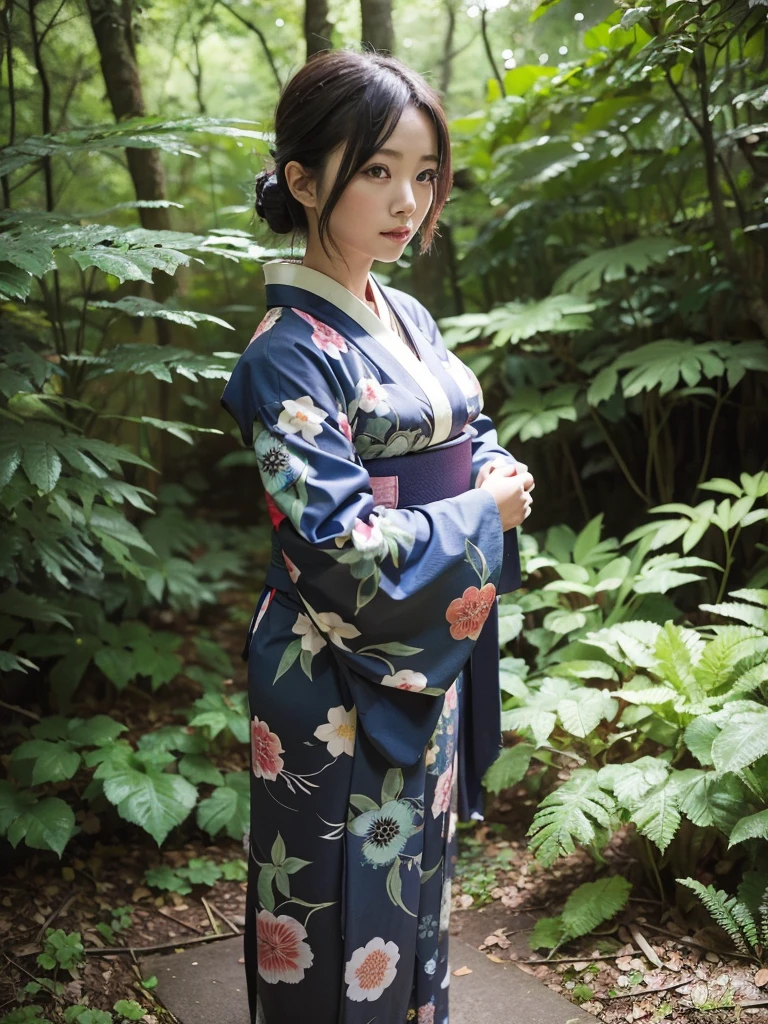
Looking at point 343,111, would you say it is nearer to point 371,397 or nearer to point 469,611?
point 371,397

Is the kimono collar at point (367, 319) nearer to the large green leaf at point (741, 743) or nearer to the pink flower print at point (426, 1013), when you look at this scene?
the large green leaf at point (741, 743)

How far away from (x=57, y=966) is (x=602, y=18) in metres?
2.93

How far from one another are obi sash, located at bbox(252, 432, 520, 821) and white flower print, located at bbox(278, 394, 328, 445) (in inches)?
6.9

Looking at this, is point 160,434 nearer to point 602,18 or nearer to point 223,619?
point 223,619

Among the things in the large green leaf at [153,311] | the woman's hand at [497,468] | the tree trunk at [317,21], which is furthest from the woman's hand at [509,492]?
the tree trunk at [317,21]

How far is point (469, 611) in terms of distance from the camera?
161 centimetres

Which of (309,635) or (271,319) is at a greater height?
(271,319)

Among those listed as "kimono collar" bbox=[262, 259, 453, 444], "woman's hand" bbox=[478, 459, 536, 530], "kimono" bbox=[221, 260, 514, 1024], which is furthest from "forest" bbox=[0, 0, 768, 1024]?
"woman's hand" bbox=[478, 459, 536, 530]

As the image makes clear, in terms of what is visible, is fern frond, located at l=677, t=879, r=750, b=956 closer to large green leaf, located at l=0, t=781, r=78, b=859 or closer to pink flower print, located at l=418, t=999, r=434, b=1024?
pink flower print, located at l=418, t=999, r=434, b=1024

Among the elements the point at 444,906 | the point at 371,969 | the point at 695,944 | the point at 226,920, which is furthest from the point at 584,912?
the point at 226,920

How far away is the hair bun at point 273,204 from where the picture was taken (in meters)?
1.71

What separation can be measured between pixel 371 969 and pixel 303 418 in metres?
1.01

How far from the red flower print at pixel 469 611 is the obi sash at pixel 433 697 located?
0.14 metres

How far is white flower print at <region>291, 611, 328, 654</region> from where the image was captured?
64.8 inches
